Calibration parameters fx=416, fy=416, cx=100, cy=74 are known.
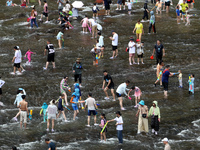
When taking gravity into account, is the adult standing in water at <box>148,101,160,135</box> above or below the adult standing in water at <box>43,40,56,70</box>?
below

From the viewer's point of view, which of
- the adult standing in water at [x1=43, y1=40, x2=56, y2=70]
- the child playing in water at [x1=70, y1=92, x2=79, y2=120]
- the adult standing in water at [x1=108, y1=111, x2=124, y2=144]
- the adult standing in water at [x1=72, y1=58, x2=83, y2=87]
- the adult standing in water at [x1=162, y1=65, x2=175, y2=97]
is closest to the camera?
the adult standing in water at [x1=108, y1=111, x2=124, y2=144]

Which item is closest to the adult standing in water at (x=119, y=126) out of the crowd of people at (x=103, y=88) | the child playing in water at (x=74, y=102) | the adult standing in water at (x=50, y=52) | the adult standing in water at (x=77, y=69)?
the crowd of people at (x=103, y=88)

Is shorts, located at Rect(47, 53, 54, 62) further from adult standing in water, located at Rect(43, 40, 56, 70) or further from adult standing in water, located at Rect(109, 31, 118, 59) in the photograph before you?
adult standing in water, located at Rect(109, 31, 118, 59)

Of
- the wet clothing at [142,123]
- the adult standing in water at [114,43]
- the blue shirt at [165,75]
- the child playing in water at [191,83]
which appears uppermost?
the adult standing in water at [114,43]

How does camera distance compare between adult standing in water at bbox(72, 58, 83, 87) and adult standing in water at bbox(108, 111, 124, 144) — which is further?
adult standing in water at bbox(72, 58, 83, 87)

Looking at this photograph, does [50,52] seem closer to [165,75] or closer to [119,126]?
[165,75]

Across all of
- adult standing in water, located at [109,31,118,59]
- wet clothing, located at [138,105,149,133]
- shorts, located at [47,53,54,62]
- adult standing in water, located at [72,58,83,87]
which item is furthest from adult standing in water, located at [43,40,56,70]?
wet clothing, located at [138,105,149,133]

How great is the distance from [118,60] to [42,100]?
7362 millimetres

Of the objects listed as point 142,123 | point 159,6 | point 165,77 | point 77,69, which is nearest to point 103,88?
point 77,69

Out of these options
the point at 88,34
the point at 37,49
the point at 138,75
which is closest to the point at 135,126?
the point at 138,75

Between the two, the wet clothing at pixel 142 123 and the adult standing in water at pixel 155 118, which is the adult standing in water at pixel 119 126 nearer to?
the wet clothing at pixel 142 123

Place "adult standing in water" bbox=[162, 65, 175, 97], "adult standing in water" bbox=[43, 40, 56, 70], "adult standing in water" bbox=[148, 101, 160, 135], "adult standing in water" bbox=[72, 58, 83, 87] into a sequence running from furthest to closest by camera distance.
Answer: "adult standing in water" bbox=[43, 40, 56, 70]
"adult standing in water" bbox=[72, 58, 83, 87]
"adult standing in water" bbox=[162, 65, 175, 97]
"adult standing in water" bbox=[148, 101, 160, 135]

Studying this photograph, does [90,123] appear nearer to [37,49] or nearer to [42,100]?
[42,100]

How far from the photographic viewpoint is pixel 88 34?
108 ft
